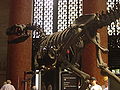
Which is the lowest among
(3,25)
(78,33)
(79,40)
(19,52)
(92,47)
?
(19,52)

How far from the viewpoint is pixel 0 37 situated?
17.5 metres

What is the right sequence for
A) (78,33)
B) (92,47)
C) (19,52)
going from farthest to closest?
(19,52)
(92,47)
(78,33)

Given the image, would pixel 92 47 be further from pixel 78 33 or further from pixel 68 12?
pixel 78 33

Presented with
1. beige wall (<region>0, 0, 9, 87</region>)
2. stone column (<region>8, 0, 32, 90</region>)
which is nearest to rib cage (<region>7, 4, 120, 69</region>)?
stone column (<region>8, 0, 32, 90</region>)

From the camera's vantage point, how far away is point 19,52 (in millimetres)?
13414

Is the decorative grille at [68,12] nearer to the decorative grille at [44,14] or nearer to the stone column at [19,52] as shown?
the decorative grille at [44,14]

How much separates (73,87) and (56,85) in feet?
1.27

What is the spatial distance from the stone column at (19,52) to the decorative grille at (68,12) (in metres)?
2.55

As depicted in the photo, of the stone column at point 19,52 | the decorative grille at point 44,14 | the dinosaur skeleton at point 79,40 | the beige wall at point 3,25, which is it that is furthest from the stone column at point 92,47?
the beige wall at point 3,25

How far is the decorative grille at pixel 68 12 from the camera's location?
1584cm

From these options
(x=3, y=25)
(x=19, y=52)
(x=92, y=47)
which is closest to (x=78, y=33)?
(x=92, y=47)

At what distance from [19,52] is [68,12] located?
3669mm

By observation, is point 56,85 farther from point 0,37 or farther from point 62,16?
point 0,37

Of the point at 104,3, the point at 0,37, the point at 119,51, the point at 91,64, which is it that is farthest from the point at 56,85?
the point at 0,37
